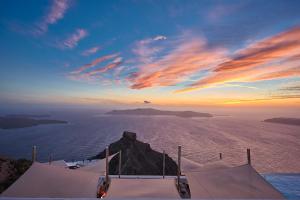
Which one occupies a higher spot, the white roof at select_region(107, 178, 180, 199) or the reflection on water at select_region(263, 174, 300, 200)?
the white roof at select_region(107, 178, 180, 199)

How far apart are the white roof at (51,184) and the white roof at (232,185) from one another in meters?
2.90

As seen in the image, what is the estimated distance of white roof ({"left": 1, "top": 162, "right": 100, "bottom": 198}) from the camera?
516cm

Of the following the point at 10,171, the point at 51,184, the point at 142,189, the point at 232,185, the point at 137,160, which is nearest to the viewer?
the point at 51,184

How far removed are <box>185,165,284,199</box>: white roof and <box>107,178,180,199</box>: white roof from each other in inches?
24.9

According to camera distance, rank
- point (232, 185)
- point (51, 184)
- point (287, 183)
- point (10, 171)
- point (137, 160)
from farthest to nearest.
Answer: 1. point (137, 160)
2. point (10, 171)
3. point (287, 183)
4. point (232, 185)
5. point (51, 184)

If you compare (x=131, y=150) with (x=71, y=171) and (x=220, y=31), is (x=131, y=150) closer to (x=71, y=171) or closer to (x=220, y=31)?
(x=220, y=31)

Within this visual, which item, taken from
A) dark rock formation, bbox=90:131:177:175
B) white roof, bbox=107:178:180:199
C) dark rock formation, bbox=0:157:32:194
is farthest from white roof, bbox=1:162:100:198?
dark rock formation, bbox=90:131:177:175

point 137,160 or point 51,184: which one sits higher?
point 51,184

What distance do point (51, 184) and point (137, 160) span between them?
37.7 meters

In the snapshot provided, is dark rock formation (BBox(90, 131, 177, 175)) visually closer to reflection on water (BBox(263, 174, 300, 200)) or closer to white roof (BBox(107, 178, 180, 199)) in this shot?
reflection on water (BBox(263, 174, 300, 200))

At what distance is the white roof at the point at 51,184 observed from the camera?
5160mm

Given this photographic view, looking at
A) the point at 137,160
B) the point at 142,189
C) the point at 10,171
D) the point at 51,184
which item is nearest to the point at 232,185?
the point at 142,189

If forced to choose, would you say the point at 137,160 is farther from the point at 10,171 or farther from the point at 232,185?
the point at 232,185

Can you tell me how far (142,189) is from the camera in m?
6.23
